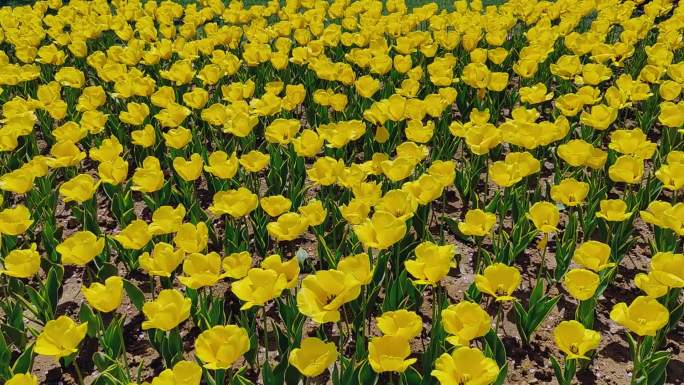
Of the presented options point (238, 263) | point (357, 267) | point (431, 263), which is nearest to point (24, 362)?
point (238, 263)

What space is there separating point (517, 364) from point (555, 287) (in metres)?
0.70

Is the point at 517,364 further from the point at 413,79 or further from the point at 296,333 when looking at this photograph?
the point at 413,79

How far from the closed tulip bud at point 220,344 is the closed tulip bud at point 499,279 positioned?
1.00m

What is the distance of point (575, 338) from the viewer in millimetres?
2633

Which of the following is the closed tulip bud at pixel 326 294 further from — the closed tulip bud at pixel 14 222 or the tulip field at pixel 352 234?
the closed tulip bud at pixel 14 222

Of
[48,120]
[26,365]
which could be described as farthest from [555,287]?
[48,120]

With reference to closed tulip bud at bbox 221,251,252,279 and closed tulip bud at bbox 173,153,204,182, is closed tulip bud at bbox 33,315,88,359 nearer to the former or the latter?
closed tulip bud at bbox 221,251,252,279

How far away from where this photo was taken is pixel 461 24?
6.61m

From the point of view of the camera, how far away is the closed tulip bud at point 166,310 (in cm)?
274

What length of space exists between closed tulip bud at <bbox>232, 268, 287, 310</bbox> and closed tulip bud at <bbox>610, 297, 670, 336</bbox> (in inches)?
51.8

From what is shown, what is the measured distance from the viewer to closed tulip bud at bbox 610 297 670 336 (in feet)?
8.59

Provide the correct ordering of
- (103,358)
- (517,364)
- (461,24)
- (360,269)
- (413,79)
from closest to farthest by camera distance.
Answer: (360,269) → (103,358) → (517,364) → (413,79) → (461,24)

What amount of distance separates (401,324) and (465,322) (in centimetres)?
25

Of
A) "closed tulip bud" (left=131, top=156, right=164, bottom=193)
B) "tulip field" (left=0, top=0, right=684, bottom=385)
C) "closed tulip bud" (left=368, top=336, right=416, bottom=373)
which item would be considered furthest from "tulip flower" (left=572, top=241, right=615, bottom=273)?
"closed tulip bud" (left=131, top=156, right=164, bottom=193)
